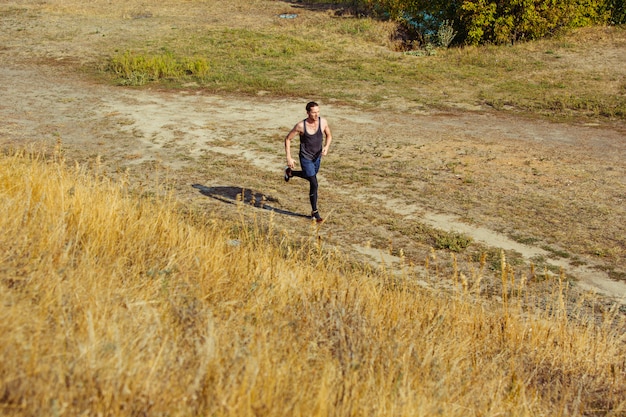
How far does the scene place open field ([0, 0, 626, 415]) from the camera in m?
5.24

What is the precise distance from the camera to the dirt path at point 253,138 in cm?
967

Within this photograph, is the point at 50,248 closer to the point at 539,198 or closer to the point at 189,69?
the point at 539,198

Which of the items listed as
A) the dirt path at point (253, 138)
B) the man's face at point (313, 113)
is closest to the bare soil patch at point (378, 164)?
the dirt path at point (253, 138)

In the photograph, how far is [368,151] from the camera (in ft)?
44.9

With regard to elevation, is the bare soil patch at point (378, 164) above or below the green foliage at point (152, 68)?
below

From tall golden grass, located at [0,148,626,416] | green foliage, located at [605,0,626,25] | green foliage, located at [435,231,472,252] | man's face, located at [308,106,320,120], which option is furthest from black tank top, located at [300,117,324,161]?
green foliage, located at [605,0,626,25]

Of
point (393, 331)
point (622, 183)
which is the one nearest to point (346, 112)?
point (622, 183)

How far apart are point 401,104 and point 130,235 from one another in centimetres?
1347

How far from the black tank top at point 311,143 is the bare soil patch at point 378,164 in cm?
94

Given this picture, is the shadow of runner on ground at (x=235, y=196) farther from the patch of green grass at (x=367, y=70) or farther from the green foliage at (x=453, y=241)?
the patch of green grass at (x=367, y=70)

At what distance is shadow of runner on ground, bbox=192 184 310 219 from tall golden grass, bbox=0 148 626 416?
3.29 meters

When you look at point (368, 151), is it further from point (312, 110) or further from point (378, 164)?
point (312, 110)

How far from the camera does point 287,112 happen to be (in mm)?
17312

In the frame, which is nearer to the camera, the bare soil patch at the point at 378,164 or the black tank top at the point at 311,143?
the bare soil patch at the point at 378,164
